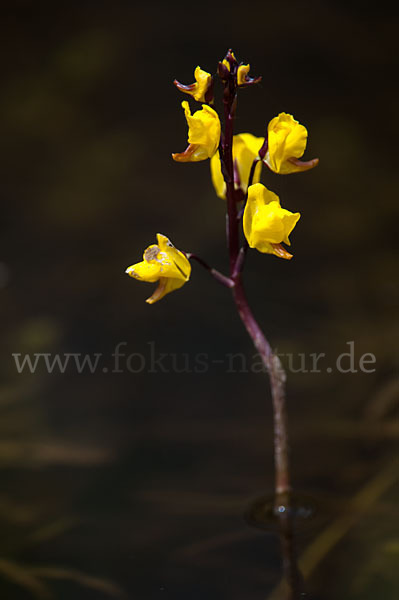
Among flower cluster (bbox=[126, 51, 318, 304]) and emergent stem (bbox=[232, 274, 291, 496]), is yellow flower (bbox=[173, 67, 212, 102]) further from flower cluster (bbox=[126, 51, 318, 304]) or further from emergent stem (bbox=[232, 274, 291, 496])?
emergent stem (bbox=[232, 274, 291, 496])

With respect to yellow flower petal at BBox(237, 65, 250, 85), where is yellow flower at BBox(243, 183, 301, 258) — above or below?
below

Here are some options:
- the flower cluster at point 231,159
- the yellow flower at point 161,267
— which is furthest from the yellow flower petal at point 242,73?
the yellow flower at point 161,267

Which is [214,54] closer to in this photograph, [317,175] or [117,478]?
[317,175]

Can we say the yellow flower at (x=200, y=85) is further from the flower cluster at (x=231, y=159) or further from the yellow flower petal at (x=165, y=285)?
the yellow flower petal at (x=165, y=285)

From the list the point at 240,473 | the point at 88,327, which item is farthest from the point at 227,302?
the point at 240,473

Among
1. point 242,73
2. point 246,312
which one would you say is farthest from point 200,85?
point 246,312

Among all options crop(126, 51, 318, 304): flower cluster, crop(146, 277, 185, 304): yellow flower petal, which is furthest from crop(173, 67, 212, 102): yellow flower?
crop(146, 277, 185, 304): yellow flower petal

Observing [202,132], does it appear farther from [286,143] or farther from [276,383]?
[276,383]
